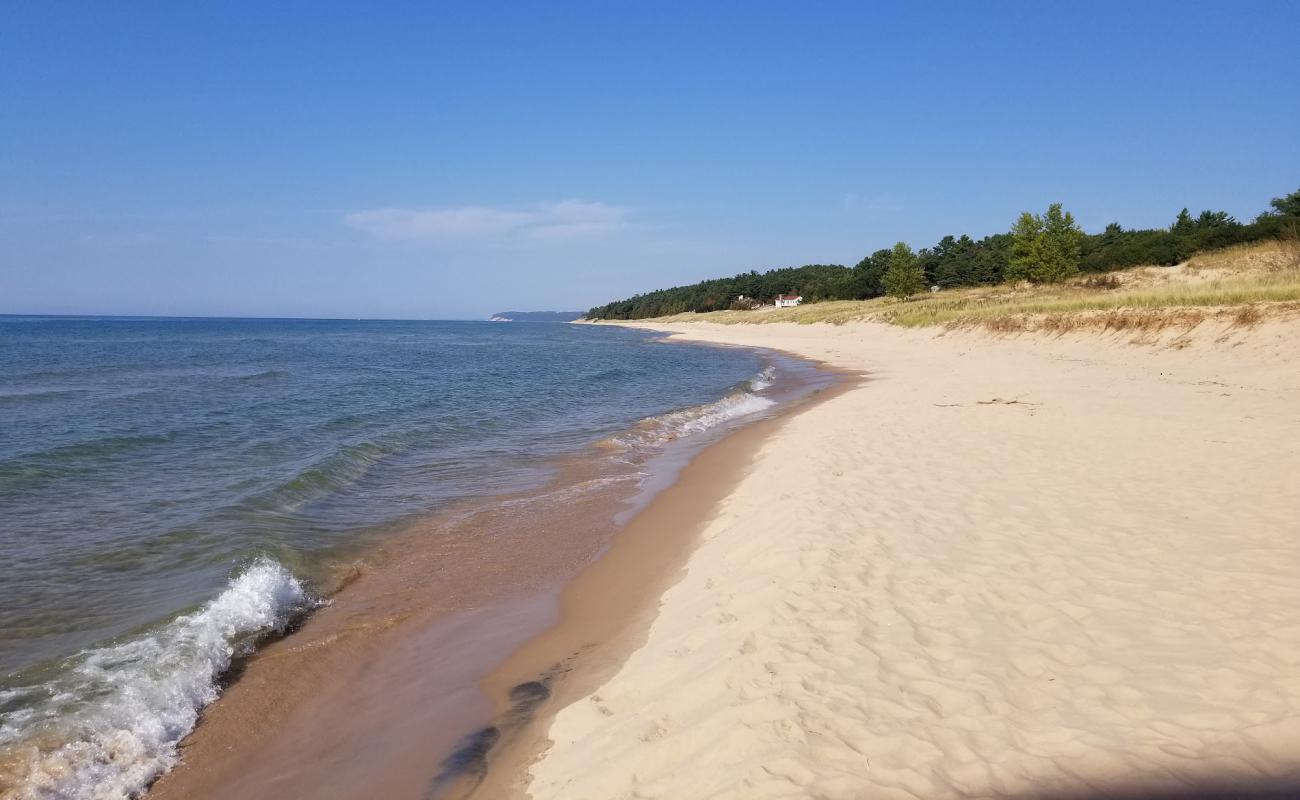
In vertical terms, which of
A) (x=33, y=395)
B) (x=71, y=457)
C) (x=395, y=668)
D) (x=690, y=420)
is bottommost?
(x=395, y=668)

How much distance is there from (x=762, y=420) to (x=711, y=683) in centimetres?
1205

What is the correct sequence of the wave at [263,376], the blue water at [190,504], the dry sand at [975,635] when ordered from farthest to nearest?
1. the wave at [263,376]
2. the blue water at [190,504]
3. the dry sand at [975,635]

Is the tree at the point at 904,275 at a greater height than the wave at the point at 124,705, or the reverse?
the tree at the point at 904,275

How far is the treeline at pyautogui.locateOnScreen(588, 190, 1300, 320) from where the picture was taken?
42.9 m

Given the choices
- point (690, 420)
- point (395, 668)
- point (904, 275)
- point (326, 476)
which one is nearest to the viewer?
point (395, 668)

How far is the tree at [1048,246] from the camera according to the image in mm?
47375

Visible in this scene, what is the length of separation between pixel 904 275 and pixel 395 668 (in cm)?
6216

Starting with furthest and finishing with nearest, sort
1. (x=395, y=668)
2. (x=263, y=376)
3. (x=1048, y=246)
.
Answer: (x=1048, y=246), (x=263, y=376), (x=395, y=668)

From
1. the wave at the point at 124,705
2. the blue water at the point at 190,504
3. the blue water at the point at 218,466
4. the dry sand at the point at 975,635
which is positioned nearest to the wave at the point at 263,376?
the blue water at the point at 218,466

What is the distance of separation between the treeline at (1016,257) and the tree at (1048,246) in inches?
2.8

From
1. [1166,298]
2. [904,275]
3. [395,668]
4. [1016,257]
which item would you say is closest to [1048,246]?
[1016,257]

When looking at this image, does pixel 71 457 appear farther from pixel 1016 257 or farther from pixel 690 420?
pixel 1016 257

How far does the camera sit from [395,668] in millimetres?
5301

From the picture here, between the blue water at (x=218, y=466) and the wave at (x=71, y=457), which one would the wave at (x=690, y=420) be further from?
the wave at (x=71, y=457)
